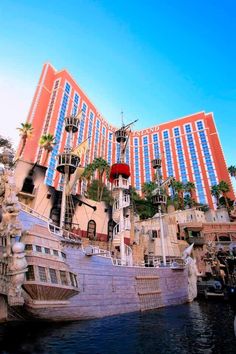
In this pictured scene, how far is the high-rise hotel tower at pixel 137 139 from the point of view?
73.8 metres

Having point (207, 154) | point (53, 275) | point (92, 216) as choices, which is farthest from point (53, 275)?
point (207, 154)

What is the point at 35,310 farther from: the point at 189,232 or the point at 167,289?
the point at 189,232

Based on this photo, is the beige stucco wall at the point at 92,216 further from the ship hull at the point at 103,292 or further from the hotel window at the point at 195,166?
the hotel window at the point at 195,166

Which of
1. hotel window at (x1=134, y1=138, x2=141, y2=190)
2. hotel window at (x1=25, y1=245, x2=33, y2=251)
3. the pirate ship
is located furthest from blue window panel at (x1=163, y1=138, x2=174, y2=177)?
hotel window at (x1=25, y1=245, x2=33, y2=251)

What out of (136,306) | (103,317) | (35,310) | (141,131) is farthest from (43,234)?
(141,131)

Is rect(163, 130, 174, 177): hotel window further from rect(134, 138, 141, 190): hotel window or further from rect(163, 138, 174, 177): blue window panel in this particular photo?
rect(134, 138, 141, 190): hotel window

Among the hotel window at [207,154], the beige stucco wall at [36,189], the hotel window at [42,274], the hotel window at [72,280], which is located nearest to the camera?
the hotel window at [42,274]

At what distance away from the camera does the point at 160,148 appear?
4097 inches

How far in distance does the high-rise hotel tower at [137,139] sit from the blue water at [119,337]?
55.3 m

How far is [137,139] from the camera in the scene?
11338 cm

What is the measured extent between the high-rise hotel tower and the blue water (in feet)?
181

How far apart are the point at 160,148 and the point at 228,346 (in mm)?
96939

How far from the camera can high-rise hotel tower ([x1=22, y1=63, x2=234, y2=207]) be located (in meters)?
73.8

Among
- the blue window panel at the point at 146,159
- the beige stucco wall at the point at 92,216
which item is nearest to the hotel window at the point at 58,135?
the beige stucco wall at the point at 92,216
